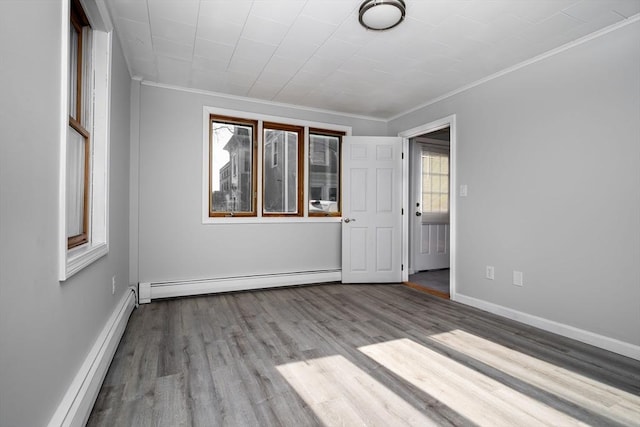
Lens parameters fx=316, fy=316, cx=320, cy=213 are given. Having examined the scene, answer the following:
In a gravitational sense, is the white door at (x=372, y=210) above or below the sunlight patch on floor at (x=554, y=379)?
above

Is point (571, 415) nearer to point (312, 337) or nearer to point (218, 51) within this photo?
point (312, 337)

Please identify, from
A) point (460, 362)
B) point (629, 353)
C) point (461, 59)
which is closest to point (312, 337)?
point (460, 362)

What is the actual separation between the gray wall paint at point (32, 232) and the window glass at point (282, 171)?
287 cm

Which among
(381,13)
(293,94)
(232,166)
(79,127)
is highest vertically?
(293,94)

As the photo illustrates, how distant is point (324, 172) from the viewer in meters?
4.71

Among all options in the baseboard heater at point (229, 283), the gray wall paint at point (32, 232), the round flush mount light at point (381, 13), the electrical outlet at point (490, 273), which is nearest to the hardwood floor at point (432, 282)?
the electrical outlet at point (490, 273)

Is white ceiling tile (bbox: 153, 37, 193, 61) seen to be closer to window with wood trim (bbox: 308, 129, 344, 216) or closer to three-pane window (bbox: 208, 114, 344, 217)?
three-pane window (bbox: 208, 114, 344, 217)

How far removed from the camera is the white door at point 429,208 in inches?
213

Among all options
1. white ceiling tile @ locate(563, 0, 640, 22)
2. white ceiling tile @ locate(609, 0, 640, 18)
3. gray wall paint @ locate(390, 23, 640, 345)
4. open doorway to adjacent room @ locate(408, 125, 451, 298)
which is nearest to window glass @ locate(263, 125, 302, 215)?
open doorway to adjacent room @ locate(408, 125, 451, 298)

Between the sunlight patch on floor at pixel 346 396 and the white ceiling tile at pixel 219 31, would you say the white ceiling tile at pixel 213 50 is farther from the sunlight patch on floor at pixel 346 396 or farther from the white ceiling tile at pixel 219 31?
the sunlight patch on floor at pixel 346 396

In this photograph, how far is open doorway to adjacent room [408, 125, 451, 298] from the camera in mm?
5359

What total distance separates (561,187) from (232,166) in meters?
3.51

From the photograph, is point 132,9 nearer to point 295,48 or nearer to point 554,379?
point 295,48

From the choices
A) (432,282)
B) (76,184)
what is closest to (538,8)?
(76,184)
